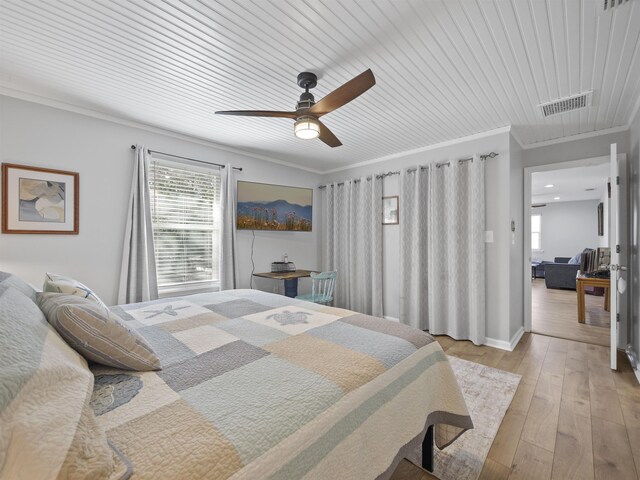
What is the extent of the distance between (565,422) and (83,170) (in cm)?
446

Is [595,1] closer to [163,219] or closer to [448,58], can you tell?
[448,58]

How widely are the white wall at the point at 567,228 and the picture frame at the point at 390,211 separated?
27.2ft

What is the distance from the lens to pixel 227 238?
375 centimetres

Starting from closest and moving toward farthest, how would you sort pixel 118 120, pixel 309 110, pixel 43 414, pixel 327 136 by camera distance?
pixel 43 414
pixel 309 110
pixel 327 136
pixel 118 120

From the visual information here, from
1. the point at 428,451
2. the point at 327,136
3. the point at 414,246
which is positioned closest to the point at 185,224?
the point at 327,136

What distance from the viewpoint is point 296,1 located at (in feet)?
5.08

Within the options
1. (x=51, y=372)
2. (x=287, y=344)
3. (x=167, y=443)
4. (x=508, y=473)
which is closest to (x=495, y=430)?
(x=508, y=473)

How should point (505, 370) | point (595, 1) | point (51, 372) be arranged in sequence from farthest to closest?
1. point (505, 370)
2. point (595, 1)
3. point (51, 372)

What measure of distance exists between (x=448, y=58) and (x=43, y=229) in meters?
3.58

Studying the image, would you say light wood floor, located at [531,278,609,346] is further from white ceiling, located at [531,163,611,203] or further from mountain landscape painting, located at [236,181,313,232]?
mountain landscape painting, located at [236,181,313,232]

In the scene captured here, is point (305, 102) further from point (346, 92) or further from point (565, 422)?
point (565, 422)

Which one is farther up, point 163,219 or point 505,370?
point 163,219

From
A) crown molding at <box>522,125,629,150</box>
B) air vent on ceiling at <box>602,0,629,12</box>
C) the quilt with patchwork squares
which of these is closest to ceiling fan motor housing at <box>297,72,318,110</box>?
the quilt with patchwork squares

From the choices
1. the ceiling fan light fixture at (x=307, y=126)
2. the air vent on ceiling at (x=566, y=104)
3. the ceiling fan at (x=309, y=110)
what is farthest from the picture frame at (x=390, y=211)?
the ceiling fan light fixture at (x=307, y=126)
